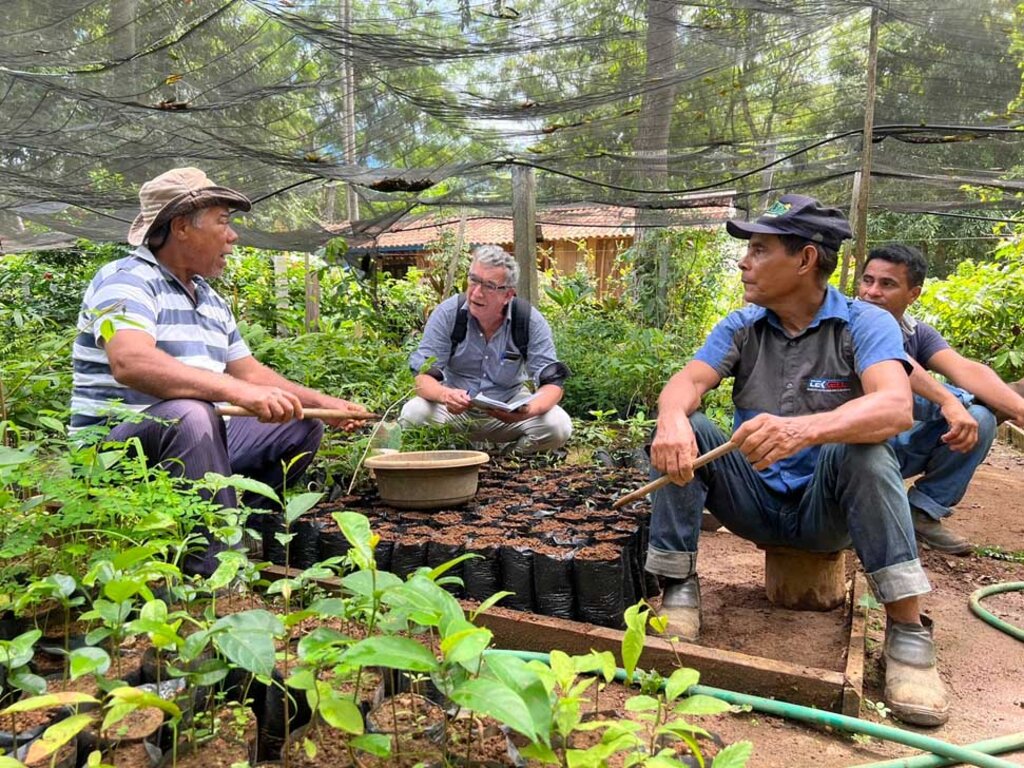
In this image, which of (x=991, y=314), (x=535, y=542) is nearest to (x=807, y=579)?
(x=535, y=542)

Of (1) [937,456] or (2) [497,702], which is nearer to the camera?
(2) [497,702]

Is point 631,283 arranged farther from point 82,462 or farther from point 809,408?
point 82,462

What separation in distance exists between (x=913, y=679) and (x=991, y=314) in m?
5.18

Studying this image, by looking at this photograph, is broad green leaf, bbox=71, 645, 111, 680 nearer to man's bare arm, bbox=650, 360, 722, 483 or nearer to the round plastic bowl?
man's bare arm, bbox=650, 360, 722, 483

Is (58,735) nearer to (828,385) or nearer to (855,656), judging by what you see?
(855,656)

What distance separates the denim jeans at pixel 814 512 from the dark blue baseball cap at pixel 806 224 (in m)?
0.59

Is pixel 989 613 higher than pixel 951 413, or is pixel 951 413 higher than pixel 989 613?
pixel 951 413

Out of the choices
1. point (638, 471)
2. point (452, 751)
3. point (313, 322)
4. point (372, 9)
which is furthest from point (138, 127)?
point (452, 751)

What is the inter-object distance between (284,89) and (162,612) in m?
3.81

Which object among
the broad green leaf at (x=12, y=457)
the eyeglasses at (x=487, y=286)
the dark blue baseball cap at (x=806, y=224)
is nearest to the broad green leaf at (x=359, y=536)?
the broad green leaf at (x=12, y=457)

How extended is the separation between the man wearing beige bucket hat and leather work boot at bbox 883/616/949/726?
1.75 metres

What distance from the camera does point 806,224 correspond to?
2166 mm

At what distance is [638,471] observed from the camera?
351 cm

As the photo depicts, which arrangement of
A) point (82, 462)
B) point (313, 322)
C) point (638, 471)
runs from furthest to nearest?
point (313, 322) < point (638, 471) < point (82, 462)
